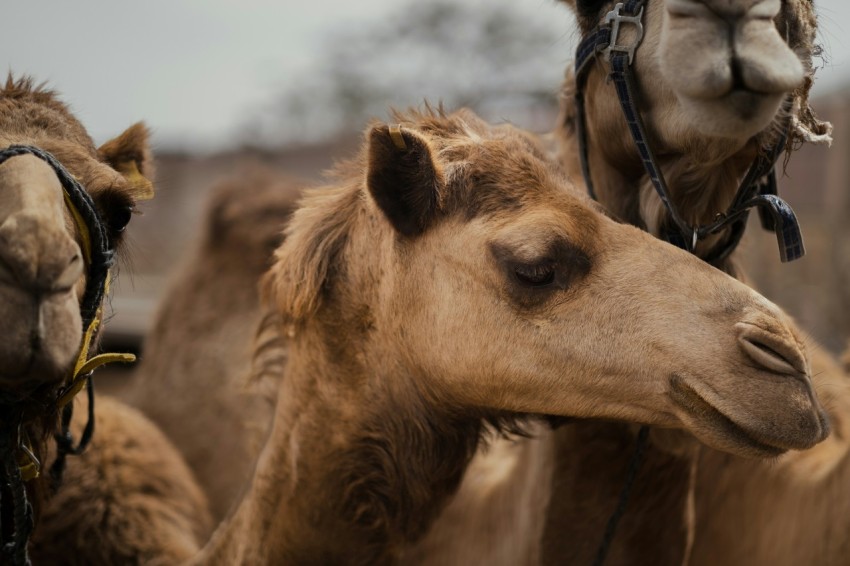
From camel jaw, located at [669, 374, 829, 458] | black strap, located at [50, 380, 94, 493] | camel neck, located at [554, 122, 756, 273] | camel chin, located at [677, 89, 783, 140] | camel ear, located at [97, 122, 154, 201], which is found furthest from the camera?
camel ear, located at [97, 122, 154, 201]

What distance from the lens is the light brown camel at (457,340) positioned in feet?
7.24

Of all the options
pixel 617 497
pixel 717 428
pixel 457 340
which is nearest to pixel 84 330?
pixel 457 340

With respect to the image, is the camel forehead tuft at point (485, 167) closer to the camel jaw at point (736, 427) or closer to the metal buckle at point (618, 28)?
the metal buckle at point (618, 28)

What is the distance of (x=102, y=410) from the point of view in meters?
3.83

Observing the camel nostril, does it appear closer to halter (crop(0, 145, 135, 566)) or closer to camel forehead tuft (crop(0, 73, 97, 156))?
halter (crop(0, 145, 135, 566))

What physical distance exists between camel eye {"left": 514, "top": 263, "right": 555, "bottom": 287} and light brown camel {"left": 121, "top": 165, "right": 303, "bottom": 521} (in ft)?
9.57

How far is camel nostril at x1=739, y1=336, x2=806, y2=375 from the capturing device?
2.14 meters

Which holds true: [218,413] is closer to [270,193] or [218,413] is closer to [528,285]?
[270,193]

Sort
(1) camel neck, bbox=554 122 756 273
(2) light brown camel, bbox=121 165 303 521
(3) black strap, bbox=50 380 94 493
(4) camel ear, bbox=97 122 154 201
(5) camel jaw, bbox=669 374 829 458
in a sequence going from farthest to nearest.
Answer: (2) light brown camel, bbox=121 165 303 521, (4) camel ear, bbox=97 122 154 201, (3) black strap, bbox=50 380 94 493, (1) camel neck, bbox=554 122 756 273, (5) camel jaw, bbox=669 374 829 458

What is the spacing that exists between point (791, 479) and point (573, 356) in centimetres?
129

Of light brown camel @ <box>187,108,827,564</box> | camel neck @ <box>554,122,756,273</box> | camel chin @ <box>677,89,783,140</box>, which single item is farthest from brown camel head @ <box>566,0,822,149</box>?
light brown camel @ <box>187,108,827,564</box>

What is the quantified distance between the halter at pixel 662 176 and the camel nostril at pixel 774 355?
427 mm

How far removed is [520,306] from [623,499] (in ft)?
2.77

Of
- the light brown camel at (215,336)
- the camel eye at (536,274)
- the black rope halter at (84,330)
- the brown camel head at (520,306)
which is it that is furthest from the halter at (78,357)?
the light brown camel at (215,336)
